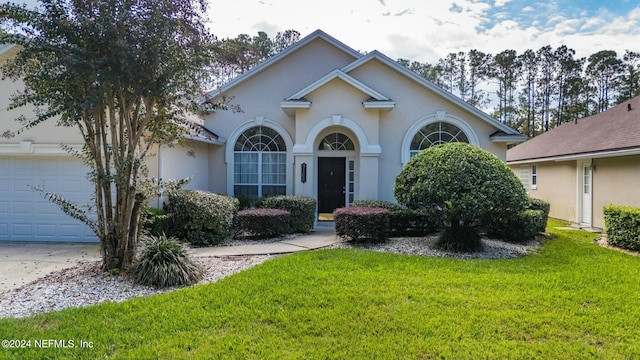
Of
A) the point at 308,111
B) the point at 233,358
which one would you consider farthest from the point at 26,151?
the point at 233,358

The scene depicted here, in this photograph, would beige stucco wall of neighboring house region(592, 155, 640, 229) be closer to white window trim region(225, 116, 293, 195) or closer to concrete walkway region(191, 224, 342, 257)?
concrete walkway region(191, 224, 342, 257)

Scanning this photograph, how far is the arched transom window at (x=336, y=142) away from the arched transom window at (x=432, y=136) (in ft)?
7.68

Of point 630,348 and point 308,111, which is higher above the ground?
point 308,111

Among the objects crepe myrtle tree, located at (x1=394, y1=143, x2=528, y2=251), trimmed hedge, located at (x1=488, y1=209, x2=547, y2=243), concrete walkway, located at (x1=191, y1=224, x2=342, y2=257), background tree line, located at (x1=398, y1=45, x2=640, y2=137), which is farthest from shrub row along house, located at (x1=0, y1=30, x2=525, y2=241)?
background tree line, located at (x1=398, y1=45, x2=640, y2=137)

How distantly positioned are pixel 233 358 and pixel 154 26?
213 inches

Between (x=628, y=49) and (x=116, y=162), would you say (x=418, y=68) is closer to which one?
(x=628, y=49)

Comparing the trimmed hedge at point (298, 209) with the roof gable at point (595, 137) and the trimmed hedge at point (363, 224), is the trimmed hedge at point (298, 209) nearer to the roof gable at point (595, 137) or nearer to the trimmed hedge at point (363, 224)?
the trimmed hedge at point (363, 224)

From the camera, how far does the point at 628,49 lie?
37125mm

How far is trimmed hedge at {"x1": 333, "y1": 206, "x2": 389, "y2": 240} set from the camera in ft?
31.1

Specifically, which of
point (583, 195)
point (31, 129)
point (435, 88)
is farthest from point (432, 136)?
point (31, 129)

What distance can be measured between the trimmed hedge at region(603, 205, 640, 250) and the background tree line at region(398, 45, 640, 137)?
27022mm

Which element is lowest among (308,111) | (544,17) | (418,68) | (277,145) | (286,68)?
(277,145)

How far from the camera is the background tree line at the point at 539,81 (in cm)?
3750

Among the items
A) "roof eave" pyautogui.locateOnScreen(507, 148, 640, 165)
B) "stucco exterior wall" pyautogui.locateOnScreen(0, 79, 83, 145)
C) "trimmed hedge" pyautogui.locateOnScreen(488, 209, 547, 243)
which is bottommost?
"trimmed hedge" pyautogui.locateOnScreen(488, 209, 547, 243)
